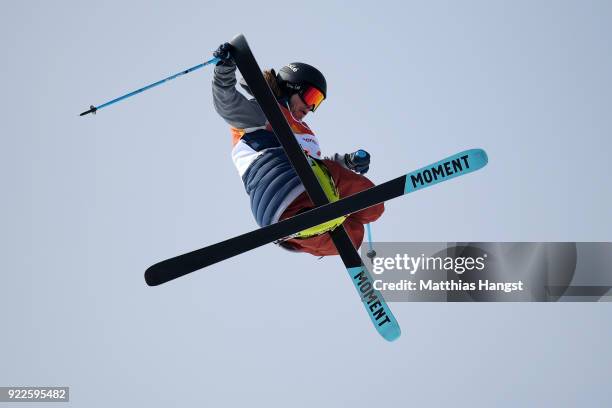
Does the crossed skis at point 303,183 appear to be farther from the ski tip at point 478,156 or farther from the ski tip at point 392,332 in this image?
the ski tip at point 392,332

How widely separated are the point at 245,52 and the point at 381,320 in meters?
2.73

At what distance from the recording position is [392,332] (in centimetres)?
780

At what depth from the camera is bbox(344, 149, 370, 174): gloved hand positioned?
8125 mm

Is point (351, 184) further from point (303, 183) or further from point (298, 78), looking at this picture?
point (298, 78)

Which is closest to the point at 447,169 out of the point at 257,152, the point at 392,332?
the point at 392,332

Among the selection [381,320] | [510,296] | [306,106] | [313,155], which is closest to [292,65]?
[306,106]

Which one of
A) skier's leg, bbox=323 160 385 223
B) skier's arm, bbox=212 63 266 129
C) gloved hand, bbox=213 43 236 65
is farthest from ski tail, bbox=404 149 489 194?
gloved hand, bbox=213 43 236 65

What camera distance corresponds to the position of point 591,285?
13.0m

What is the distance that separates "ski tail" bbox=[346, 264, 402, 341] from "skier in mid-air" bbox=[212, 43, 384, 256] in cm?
35

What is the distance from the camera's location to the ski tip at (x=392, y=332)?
7.80 m

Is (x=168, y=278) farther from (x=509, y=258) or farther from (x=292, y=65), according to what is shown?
(x=509, y=258)

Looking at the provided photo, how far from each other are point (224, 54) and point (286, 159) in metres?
1.08

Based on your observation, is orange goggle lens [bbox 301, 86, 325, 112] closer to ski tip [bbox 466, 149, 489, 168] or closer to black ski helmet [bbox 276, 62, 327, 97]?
black ski helmet [bbox 276, 62, 327, 97]

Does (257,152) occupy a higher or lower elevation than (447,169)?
higher
